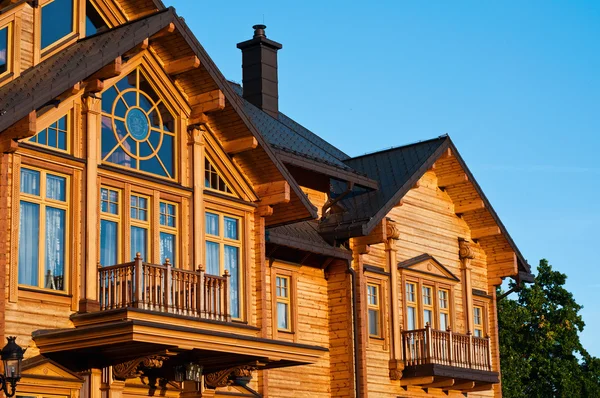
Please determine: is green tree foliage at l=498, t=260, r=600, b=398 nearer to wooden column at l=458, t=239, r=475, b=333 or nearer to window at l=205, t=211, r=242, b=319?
wooden column at l=458, t=239, r=475, b=333

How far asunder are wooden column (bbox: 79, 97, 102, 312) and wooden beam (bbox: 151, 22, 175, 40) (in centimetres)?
178

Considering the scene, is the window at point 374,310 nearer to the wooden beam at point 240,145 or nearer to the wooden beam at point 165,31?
the wooden beam at point 240,145

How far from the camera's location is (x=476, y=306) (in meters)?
33.2

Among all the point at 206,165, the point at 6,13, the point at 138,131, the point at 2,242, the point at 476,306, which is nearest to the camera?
the point at 2,242

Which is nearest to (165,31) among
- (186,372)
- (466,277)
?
(186,372)

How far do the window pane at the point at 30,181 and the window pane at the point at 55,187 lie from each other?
23cm

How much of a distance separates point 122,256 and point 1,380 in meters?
4.11

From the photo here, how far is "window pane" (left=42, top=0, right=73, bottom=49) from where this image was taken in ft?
69.3

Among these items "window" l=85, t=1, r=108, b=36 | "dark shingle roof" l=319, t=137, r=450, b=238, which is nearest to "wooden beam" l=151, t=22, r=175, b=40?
"window" l=85, t=1, r=108, b=36


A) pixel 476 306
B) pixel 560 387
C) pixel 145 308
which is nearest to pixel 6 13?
pixel 145 308

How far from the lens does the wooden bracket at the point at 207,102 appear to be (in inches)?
902

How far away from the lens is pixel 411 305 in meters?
30.0

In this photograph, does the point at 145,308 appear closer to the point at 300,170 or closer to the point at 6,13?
the point at 6,13

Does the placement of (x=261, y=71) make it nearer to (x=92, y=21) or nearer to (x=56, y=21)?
(x=92, y=21)
